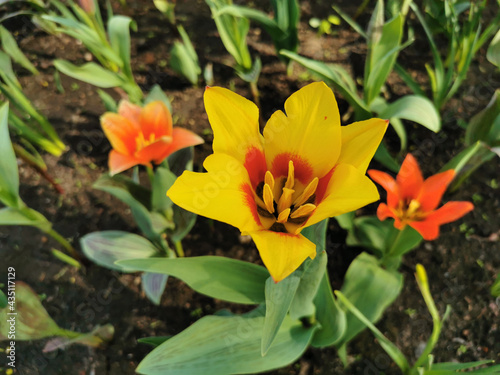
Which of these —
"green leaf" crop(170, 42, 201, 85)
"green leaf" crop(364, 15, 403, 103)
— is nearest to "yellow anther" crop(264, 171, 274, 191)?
"green leaf" crop(364, 15, 403, 103)

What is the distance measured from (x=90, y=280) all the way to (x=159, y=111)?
693 millimetres

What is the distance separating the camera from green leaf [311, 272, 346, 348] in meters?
0.88

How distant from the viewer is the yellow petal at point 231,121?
552 millimetres

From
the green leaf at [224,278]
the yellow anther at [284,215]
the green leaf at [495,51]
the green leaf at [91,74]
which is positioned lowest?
the green leaf at [224,278]

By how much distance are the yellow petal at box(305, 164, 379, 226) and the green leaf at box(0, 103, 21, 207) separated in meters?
0.76

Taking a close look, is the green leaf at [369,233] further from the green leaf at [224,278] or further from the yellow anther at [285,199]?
the yellow anther at [285,199]

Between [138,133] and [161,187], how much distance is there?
0.54 ft

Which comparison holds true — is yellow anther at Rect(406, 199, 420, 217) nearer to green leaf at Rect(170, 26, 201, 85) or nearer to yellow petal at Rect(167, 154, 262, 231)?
yellow petal at Rect(167, 154, 262, 231)

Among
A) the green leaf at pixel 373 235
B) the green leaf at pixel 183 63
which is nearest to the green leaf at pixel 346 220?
the green leaf at pixel 373 235

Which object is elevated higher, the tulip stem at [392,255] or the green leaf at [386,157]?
the green leaf at [386,157]

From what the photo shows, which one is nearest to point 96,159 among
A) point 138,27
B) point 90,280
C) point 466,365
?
point 90,280

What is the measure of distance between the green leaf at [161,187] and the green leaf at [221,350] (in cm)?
37

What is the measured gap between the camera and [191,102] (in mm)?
1703

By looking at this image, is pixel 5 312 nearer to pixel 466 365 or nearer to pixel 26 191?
pixel 26 191
